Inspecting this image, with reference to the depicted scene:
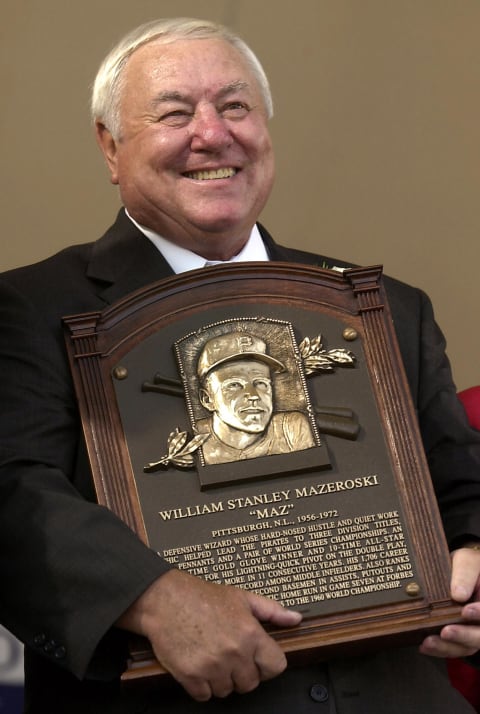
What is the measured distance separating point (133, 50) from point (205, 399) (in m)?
0.88

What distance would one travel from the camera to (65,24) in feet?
14.5

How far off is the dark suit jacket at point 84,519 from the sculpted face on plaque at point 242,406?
0.26 meters

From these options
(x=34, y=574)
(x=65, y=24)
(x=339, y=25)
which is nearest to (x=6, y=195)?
(x=65, y=24)

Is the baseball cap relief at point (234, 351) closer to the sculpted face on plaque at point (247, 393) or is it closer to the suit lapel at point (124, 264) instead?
the sculpted face on plaque at point (247, 393)

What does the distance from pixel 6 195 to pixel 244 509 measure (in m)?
2.02

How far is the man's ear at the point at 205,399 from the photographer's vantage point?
2738 mm

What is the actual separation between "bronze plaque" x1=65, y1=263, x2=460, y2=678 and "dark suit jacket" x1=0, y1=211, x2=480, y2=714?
88mm

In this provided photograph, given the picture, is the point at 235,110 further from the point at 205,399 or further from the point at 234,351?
the point at 205,399

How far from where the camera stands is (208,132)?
3.08 metres

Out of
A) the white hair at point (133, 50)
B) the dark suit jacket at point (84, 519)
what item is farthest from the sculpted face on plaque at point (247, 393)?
the white hair at point (133, 50)

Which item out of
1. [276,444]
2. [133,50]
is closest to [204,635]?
[276,444]

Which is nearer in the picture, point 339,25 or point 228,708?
point 228,708

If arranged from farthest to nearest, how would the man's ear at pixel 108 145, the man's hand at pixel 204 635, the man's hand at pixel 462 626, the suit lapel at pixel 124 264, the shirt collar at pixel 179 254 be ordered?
1. the man's ear at pixel 108 145
2. the shirt collar at pixel 179 254
3. the suit lapel at pixel 124 264
4. the man's hand at pixel 462 626
5. the man's hand at pixel 204 635

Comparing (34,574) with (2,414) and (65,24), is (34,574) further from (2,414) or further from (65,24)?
(65,24)
